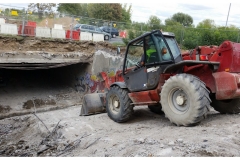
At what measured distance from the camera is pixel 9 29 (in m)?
14.6

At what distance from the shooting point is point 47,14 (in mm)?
18438

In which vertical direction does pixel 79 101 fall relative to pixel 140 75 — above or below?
below

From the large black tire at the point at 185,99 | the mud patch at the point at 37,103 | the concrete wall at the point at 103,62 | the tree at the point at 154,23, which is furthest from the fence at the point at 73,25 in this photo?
the large black tire at the point at 185,99

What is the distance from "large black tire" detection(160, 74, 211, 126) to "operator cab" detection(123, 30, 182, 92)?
0.72 meters

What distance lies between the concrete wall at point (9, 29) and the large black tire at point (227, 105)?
1156cm

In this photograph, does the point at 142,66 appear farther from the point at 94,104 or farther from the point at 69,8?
the point at 69,8

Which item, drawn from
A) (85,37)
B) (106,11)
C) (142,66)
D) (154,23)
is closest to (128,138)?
(142,66)

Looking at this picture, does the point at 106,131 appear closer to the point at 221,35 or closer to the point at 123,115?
the point at 123,115

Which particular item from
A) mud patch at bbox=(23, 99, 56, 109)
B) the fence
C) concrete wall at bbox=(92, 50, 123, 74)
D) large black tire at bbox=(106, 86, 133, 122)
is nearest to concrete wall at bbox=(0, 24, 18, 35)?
the fence

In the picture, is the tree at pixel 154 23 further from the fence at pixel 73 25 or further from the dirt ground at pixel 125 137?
the dirt ground at pixel 125 137

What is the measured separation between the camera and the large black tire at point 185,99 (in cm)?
591

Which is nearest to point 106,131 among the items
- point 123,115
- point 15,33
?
point 123,115

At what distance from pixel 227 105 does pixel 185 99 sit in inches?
70.9

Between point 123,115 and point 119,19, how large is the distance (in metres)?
41.9
